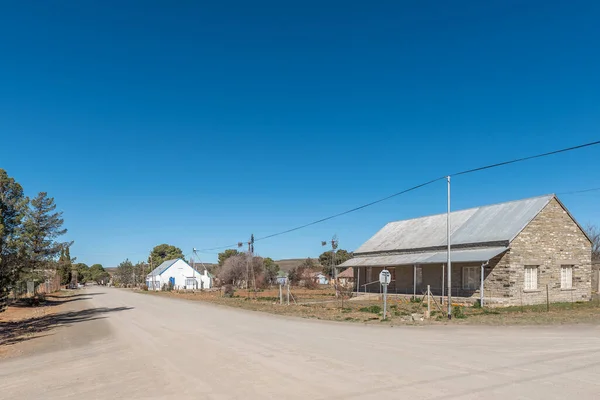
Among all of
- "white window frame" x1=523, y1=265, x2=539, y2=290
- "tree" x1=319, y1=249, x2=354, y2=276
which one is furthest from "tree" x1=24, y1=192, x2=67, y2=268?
"tree" x1=319, y1=249, x2=354, y2=276

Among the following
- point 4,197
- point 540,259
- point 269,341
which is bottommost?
point 269,341

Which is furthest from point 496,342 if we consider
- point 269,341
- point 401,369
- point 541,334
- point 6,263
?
point 6,263

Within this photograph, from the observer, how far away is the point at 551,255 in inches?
1163

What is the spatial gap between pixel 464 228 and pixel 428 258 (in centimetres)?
395

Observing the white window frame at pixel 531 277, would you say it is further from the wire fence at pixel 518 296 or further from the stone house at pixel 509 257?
the wire fence at pixel 518 296

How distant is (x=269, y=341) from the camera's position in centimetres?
1373

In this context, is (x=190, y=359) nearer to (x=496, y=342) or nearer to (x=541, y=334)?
(x=496, y=342)

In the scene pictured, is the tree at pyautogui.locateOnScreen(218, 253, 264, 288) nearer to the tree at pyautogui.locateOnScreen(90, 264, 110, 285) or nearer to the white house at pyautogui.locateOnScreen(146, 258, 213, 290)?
the white house at pyautogui.locateOnScreen(146, 258, 213, 290)

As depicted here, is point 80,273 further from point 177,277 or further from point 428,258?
point 428,258

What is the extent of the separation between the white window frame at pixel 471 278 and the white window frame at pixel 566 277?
19.4 ft

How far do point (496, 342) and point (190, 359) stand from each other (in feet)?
27.4

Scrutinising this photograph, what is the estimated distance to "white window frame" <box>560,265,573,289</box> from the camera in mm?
30109

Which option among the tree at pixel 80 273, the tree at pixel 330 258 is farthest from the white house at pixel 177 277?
the tree at pixel 80 273

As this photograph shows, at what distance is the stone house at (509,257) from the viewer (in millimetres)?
27797
